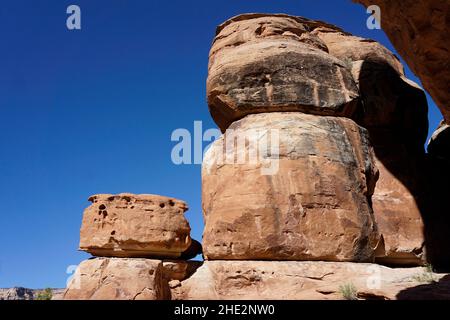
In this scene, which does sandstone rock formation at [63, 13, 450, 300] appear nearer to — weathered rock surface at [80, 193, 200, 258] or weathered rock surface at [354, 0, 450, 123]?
weathered rock surface at [80, 193, 200, 258]

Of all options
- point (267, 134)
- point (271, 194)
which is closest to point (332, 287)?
point (271, 194)

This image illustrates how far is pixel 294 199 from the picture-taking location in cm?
983

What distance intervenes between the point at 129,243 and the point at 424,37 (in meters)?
7.55

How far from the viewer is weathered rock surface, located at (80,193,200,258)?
1071cm

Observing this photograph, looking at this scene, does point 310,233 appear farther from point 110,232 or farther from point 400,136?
point 400,136

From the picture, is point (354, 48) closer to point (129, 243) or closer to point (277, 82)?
point (277, 82)

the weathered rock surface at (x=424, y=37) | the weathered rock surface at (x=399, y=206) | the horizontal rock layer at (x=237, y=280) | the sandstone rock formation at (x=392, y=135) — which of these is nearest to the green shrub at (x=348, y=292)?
the horizontal rock layer at (x=237, y=280)

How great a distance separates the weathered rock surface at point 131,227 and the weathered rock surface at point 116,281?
0.35m

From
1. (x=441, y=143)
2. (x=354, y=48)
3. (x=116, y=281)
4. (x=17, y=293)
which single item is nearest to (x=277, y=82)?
(x=354, y=48)

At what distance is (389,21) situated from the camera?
7.93 m

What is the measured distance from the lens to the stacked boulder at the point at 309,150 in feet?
31.9

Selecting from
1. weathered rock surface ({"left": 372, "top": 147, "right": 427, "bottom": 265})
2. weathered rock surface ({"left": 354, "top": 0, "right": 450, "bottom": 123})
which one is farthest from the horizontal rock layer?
weathered rock surface ({"left": 354, "top": 0, "right": 450, "bottom": 123})

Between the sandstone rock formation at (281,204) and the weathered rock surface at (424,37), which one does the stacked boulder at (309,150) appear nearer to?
the sandstone rock formation at (281,204)

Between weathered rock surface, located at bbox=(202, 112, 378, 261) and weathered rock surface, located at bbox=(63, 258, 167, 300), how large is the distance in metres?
1.42
